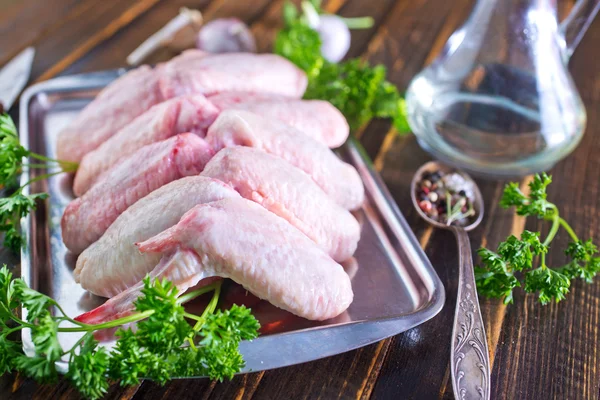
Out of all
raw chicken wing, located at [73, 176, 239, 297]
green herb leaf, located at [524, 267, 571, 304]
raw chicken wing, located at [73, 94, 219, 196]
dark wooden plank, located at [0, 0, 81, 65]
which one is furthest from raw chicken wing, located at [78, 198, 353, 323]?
dark wooden plank, located at [0, 0, 81, 65]

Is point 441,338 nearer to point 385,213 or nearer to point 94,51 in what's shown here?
point 385,213

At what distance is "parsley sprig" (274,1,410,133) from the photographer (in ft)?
7.82

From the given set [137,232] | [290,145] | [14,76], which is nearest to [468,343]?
[290,145]

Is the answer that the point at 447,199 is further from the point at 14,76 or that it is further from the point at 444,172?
the point at 14,76


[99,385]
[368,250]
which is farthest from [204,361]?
[368,250]

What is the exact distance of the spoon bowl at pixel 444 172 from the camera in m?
2.07

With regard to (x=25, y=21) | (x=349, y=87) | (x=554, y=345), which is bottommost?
(x=554, y=345)

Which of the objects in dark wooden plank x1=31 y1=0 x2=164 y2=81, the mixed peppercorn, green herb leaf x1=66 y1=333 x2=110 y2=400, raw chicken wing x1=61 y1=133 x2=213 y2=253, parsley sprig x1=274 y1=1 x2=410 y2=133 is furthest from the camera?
dark wooden plank x1=31 y1=0 x2=164 y2=81

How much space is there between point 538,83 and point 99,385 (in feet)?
5.90

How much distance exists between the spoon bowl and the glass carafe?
0.39 ft

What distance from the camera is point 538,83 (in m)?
2.20

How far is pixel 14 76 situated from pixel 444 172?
1.84m

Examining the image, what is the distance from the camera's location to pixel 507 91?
2.24 meters

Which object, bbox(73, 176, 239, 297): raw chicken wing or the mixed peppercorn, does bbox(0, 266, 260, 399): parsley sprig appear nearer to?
bbox(73, 176, 239, 297): raw chicken wing
